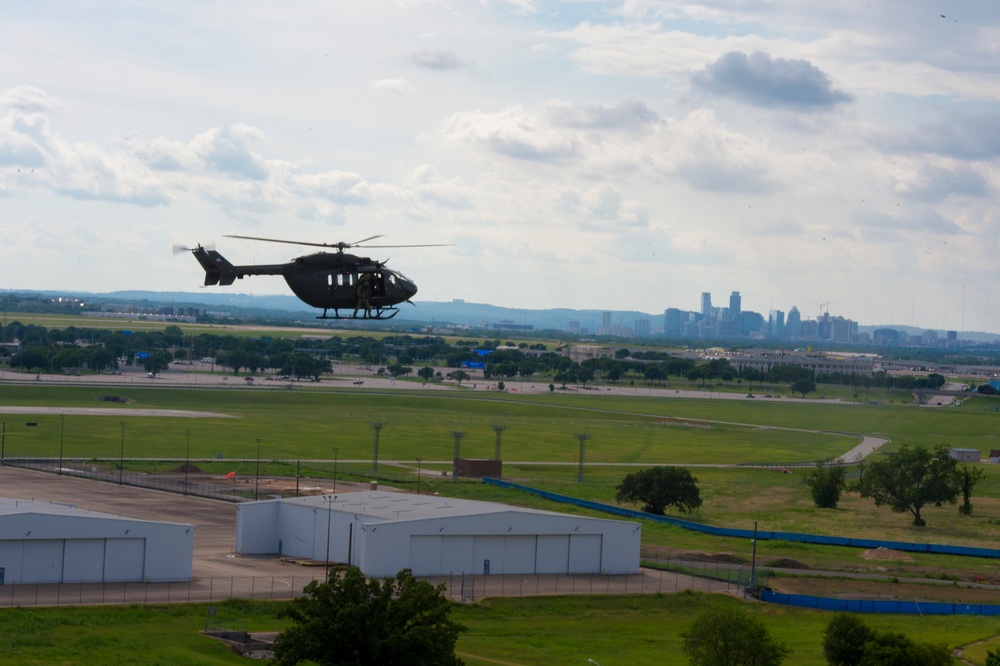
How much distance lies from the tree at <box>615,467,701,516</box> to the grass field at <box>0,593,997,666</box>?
27834 mm

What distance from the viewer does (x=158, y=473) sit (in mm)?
96438

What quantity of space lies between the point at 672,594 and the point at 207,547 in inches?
955

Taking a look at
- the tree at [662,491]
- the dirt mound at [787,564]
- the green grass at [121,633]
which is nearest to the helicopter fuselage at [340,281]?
the green grass at [121,633]

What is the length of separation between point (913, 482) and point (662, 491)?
20.3 meters

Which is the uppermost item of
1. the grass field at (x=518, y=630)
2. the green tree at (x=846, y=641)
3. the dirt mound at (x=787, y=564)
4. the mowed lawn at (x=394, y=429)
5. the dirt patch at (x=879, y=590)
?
the green tree at (x=846, y=641)

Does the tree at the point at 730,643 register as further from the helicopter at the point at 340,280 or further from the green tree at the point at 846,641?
the helicopter at the point at 340,280

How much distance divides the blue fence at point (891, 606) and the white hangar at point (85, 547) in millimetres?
28634

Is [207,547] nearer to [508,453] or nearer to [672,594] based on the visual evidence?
[672,594]

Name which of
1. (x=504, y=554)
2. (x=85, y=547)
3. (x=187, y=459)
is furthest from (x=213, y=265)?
(x=187, y=459)

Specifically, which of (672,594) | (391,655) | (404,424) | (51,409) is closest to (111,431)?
(51,409)

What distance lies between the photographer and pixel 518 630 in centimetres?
5441

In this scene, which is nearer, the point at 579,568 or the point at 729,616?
the point at 729,616

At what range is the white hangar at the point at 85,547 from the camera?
5656 cm

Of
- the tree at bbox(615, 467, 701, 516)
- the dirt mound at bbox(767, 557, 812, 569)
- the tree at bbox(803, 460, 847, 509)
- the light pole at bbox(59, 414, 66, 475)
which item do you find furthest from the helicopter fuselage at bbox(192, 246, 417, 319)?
the tree at bbox(803, 460, 847, 509)
